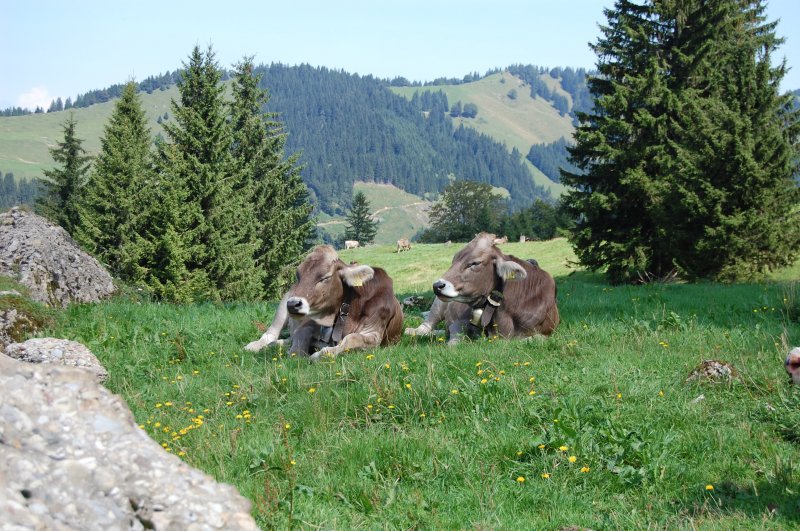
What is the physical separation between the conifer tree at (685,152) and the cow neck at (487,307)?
17192 millimetres

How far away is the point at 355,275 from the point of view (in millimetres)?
10875

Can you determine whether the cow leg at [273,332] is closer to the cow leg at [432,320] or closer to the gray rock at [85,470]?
Answer: the cow leg at [432,320]

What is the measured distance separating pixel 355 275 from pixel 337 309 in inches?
26.3

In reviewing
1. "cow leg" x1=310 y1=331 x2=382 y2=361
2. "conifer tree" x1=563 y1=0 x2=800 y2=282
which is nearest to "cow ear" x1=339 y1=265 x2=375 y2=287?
"cow leg" x1=310 y1=331 x2=382 y2=361

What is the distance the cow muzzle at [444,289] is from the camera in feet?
35.2

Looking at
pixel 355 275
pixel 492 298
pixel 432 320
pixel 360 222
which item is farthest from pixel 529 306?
pixel 360 222

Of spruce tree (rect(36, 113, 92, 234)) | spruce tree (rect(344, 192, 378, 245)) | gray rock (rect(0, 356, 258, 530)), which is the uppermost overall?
gray rock (rect(0, 356, 258, 530))

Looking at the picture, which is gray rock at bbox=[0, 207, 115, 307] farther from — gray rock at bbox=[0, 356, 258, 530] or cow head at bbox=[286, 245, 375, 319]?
gray rock at bbox=[0, 356, 258, 530]

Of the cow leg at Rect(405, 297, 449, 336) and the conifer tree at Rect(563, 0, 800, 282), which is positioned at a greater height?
the conifer tree at Rect(563, 0, 800, 282)

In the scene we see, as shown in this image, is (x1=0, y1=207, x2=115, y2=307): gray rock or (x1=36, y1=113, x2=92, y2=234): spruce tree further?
(x1=36, y1=113, x2=92, y2=234): spruce tree

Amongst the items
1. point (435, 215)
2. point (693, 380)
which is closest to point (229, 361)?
point (693, 380)

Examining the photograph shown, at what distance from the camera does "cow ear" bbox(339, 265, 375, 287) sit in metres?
10.8

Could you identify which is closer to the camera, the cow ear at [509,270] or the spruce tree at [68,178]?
the cow ear at [509,270]

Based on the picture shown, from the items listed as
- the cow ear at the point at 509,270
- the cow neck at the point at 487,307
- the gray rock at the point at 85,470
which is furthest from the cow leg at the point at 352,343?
the gray rock at the point at 85,470
